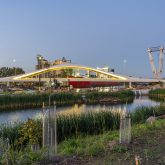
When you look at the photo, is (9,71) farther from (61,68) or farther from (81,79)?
(81,79)

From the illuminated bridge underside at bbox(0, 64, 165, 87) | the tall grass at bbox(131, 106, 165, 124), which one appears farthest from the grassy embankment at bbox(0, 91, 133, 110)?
the illuminated bridge underside at bbox(0, 64, 165, 87)

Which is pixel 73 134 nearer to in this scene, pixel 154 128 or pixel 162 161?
pixel 154 128

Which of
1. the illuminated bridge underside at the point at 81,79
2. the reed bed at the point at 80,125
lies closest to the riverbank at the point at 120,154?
the reed bed at the point at 80,125

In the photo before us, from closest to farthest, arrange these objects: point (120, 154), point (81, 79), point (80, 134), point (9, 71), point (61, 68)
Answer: point (120, 154) < point (80, 134) < point (81, 79) < point (61, 68) < point (9, 71)

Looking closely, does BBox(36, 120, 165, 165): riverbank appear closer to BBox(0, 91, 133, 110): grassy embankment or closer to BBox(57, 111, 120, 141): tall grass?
BBox(57, 111, 120, 141): tall grass

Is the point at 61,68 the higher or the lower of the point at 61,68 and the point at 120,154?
the higher

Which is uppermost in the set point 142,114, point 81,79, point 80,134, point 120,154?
point 81,79

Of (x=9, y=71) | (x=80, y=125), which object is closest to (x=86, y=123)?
(x=80, y=125)

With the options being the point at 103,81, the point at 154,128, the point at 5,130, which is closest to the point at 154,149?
the point at 154,128

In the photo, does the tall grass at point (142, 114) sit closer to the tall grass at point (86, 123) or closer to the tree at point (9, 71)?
the tall grass at point (86, 123)

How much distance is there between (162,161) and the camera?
23.7 feet

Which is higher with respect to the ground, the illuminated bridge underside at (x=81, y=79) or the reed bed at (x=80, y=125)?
the illuminated bridge underside at (x=81, y=79)

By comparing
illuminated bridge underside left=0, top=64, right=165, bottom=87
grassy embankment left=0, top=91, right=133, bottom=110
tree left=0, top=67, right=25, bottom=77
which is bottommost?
grassy embankment left=0, top=91, right=133, bottom=110

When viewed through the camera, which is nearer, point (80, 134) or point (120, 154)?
point (120, 154)
